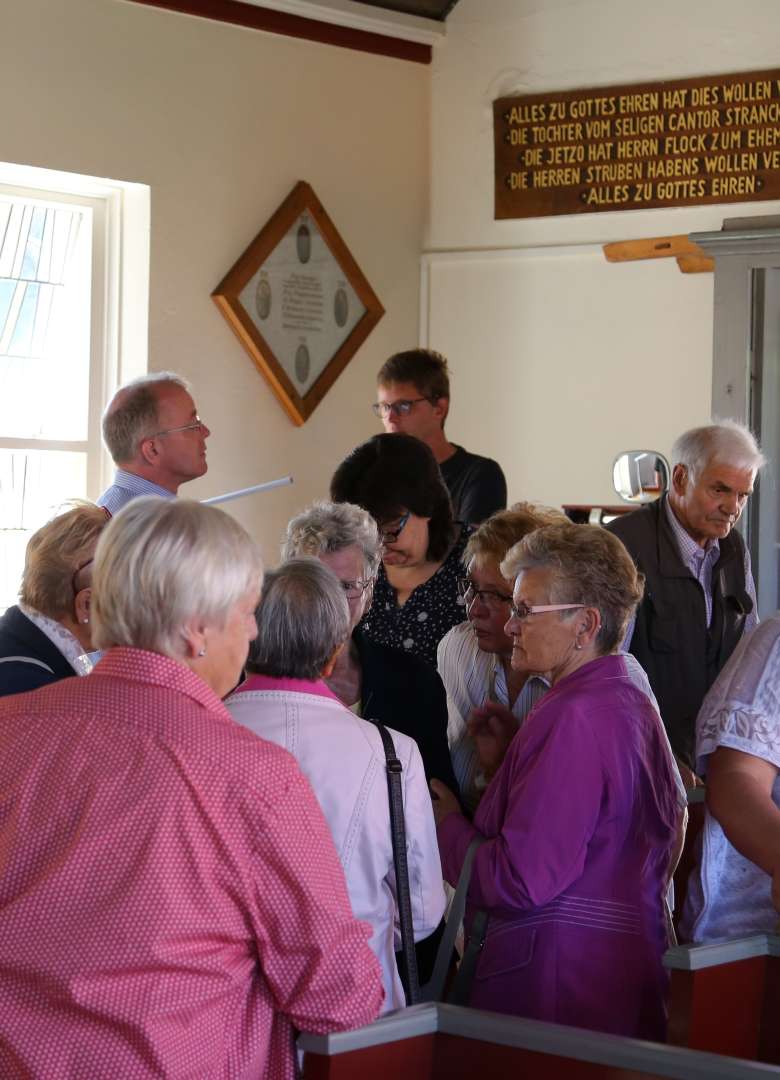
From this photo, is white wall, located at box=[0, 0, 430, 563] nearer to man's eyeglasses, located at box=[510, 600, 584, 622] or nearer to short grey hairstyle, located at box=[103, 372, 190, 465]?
short grey hairstyle, located at box=[103, 372, 190, 465]

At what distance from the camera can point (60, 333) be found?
16.6ft

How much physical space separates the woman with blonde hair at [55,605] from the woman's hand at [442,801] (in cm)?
68

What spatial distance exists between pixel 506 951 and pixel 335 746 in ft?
1.71

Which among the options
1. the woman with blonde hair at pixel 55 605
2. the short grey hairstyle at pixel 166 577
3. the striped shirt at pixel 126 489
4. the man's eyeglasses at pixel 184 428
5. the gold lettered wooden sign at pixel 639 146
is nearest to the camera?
the short grey hairstyle at pixel 166 577

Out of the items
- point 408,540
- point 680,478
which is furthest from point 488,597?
point 680,478

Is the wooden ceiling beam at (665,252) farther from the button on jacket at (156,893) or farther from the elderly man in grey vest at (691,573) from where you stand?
the button on jacket at (156,893)

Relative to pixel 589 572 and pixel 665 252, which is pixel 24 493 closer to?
pixel 665 252

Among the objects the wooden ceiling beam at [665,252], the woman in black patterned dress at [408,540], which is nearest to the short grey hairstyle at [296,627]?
the woman in black patterned dress at [408,540]

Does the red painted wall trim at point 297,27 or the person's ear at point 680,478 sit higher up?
the red painted wall trim at point 297,27

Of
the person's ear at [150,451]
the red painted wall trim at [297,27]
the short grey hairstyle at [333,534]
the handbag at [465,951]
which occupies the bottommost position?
the handbag at [465,951]

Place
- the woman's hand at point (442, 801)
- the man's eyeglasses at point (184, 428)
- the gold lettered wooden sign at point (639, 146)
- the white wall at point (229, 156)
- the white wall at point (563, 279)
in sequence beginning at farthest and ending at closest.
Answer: the white wall at point (563, 279)
the gold lettered wooden sign at point (639, 146)
the white wall at point (229, 156)
the man's eyeglasses at point (184, 428)
the woman's hand at point (442, 801)

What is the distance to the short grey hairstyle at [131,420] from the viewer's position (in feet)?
12.3

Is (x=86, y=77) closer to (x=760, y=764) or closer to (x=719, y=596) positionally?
(x=719, y=596)

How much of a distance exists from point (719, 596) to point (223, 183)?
2.52 meters
